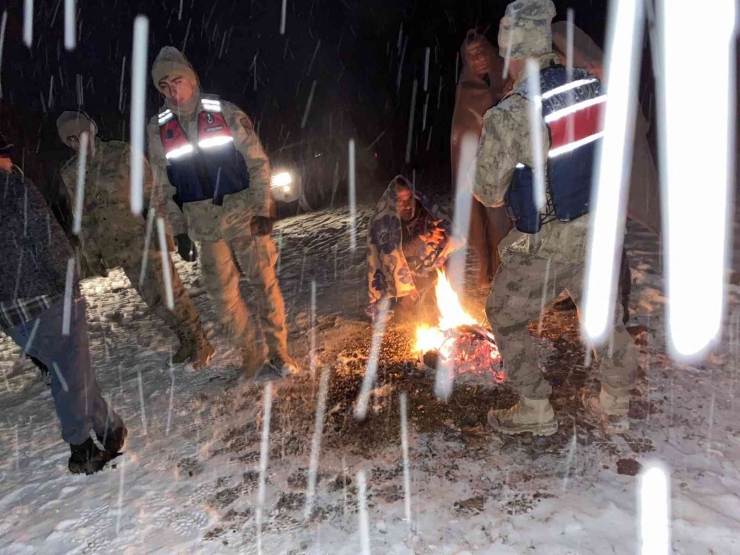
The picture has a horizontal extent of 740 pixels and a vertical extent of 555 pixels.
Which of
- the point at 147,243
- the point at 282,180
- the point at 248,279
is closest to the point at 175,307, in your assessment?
the point at 147,243

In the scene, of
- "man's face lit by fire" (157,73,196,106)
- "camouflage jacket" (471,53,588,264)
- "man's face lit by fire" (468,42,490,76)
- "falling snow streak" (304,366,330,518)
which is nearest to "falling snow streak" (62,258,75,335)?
"man's face lit by fire" (157,73,196,106)

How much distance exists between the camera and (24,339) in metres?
2.71

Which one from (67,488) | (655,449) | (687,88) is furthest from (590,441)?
(687,88)

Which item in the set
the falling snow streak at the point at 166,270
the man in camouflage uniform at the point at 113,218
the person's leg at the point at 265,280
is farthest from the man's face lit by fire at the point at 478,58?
the falling snow streak at the point at 166,270

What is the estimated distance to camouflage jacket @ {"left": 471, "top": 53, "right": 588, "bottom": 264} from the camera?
228 centimetres

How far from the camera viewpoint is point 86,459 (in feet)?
A: 10.4

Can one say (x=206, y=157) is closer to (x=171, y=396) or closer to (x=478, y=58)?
(x=171, y=396)

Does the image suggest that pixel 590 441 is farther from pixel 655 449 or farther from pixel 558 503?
pixel 558 503

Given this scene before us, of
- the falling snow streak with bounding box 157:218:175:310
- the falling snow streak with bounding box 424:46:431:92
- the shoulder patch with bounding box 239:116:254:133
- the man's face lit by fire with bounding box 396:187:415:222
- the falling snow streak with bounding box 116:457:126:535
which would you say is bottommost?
the falling snow streak with bounding box 116:457:126:535

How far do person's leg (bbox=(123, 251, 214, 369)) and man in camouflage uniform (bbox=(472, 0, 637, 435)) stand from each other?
2877mm

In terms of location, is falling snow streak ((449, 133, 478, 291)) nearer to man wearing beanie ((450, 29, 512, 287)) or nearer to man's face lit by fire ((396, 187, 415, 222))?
man wearing beanie ((450, 29, 512, 287))

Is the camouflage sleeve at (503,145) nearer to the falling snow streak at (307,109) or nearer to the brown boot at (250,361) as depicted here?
the brown boot at (250,361)

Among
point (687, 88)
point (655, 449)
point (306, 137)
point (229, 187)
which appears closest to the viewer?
point (655, 449)

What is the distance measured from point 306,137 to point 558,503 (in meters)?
15.4
